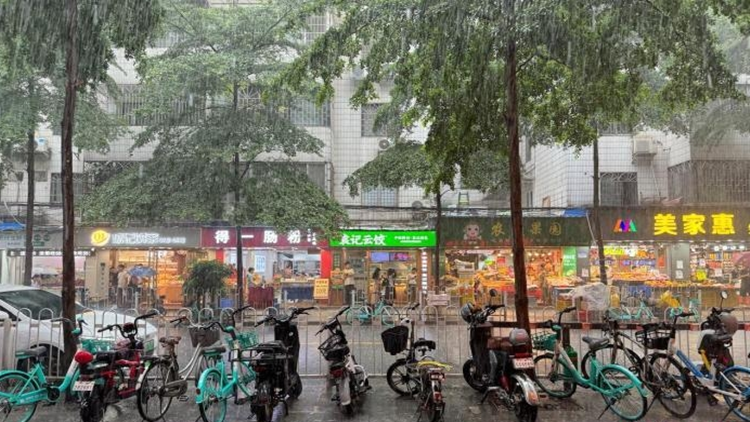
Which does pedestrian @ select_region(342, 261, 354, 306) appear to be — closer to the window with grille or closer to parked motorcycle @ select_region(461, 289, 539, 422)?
the window with grille

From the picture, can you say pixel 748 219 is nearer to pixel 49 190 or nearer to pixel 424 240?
pixel 424 240

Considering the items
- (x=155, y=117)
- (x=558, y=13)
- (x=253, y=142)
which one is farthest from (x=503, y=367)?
(x=155, y=117)

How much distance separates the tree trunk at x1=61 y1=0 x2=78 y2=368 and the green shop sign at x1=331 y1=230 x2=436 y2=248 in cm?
1232

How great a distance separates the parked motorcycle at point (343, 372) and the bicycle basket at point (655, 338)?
11.4ft

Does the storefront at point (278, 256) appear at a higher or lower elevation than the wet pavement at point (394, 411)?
higher

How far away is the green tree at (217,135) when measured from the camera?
14.1 m

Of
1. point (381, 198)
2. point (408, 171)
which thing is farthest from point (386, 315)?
point (381, 198)

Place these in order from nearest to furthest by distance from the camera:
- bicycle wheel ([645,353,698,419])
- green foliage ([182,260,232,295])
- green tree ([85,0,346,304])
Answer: bicycle wheel ([645,353,698,419])
green tree ([85,0,346,304])
green foliage ([182,260,232,295])

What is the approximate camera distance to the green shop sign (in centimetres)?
1967

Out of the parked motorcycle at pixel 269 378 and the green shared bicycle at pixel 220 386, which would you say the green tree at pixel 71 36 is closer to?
the green shared bicycle at pixel 220 386

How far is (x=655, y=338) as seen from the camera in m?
7.10

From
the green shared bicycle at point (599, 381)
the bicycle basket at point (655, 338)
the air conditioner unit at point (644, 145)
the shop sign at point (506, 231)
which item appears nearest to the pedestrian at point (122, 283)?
the shop sign at point (506, 231)

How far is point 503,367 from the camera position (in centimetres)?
645

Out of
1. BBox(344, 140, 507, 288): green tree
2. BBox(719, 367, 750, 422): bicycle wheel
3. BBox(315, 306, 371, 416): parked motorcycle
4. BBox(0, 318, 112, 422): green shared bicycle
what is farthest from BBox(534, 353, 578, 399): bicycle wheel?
BBox(344, 140, 507, 288): green tree
